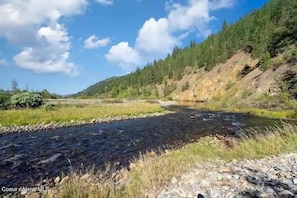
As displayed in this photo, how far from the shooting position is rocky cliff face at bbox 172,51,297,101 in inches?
2109

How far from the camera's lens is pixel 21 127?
28094 mm

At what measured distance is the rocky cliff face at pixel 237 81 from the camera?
176ft

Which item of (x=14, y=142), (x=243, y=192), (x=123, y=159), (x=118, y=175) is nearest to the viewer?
(x=243, y=192)

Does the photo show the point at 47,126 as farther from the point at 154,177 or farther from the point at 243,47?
the point at 243,47

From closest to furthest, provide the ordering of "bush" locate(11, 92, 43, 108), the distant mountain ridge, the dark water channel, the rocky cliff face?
the dark water channel < "bush" locate(11, 92, 43, 108) < the distant mountain ridge < the rocky cliff face

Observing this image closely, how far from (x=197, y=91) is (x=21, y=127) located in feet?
258

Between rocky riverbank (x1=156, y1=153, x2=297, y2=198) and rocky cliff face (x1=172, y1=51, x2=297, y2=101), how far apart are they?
46.5 m

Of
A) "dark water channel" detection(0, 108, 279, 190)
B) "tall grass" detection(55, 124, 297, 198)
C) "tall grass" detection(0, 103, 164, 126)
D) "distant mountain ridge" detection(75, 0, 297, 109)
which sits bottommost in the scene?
"dark water channel" detection(0, 108, 279, 190)

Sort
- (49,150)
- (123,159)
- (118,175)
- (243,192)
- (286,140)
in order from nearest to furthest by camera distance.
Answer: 1. (243,192)
2. (286,140)
3. (118,175)
4. (123,159)
5. (49,150)

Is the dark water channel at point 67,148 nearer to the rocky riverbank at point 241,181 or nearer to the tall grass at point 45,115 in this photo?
the tall grass at point 45,115

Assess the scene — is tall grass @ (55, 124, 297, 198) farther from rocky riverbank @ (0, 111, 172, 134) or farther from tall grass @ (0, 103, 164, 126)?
tall grass @ (0, 103, 164, 126)

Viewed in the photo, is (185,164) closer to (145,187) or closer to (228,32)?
(145,187)

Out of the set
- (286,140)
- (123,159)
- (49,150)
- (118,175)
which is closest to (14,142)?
(49,150)

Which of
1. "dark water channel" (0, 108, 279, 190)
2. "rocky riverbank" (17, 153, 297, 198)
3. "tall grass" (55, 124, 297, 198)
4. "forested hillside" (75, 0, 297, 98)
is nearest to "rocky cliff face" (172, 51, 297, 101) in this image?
"forested hillside" (75, 0, 297, 98)
